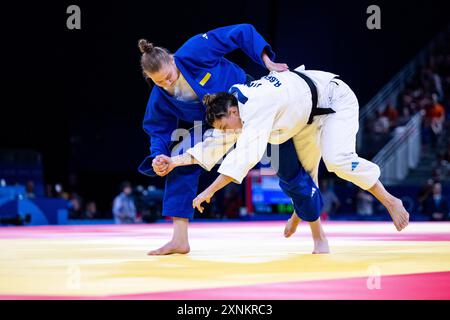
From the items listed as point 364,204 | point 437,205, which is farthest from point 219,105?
point 364,204

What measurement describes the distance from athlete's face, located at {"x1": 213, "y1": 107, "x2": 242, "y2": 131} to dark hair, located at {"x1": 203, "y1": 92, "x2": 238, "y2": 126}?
0.02 metres

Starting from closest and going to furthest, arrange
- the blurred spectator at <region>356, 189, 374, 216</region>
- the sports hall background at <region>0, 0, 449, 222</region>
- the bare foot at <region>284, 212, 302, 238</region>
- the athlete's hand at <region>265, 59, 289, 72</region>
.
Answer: the athlete's hand at <region>265, 59, 289, 72</region>, the bare foot at <region>284, 212, 302, 238</region>, the blurred spectator at <region>356, 189, 374, 216</region>, the sports hall background at <region>0, 0, 449, 222</region>

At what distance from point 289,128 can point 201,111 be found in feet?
1.97

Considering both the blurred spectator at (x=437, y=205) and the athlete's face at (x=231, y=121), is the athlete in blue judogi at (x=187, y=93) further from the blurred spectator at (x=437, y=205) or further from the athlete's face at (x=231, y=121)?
the blurred spectator at (x=437, y=205)

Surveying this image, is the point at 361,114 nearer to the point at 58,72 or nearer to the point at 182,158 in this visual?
the point at 58,72

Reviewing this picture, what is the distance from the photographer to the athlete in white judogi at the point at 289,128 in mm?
3641

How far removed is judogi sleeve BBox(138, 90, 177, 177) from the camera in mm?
4344

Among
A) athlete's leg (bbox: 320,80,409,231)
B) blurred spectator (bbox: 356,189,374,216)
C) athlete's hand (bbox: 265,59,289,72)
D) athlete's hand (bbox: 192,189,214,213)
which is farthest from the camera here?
blurred spectator (bbox: 356,189,374,216)

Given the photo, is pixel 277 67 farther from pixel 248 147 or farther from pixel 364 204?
pixel 364 204

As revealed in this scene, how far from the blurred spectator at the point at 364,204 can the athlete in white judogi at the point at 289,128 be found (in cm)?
971

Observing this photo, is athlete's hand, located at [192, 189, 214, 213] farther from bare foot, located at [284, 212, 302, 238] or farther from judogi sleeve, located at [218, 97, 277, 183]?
bare foot, located at [284, 212, 302, 238]

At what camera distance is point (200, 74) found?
4227 millimetres

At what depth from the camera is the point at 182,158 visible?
13.6ft

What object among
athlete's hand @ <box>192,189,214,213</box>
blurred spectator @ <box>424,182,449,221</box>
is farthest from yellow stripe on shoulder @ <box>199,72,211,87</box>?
blurred spectator @ <box>424,182,449,221</box>
